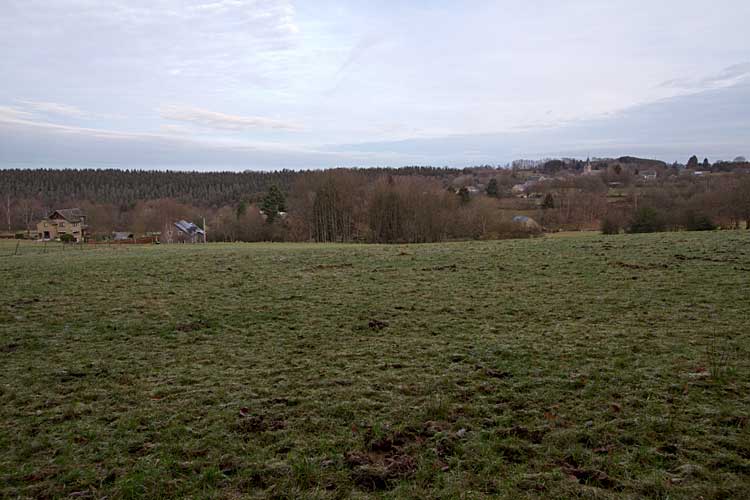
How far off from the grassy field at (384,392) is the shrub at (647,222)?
98.9ft

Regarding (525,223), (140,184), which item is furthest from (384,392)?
(140,184)

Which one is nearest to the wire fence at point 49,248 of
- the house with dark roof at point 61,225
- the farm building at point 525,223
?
the farm building at point 525,223

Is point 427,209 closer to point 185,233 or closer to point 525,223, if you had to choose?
point 525,223

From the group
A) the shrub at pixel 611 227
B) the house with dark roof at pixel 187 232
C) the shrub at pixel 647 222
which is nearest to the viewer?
the shrub at pixel 647 222

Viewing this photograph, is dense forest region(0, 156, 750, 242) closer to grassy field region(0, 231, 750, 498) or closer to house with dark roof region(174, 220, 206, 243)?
house with dark roof region(174, 220, 206, 243)

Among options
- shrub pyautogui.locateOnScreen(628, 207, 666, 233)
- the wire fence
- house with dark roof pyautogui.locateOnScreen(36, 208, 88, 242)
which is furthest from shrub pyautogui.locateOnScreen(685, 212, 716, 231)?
house with dark roof pyautogui.locateOnScreen(36, 208, 88, 242)

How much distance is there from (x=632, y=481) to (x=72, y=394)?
568 cm

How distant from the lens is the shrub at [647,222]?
37281 mm

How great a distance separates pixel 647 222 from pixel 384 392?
3952 centimetres

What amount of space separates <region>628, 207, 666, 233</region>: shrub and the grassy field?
3016 cm

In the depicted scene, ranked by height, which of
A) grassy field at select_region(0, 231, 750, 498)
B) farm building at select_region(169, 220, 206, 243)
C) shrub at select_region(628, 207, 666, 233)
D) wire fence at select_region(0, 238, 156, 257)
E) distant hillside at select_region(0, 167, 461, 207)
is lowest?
farm building at select_region(169, 220, 206, 243)

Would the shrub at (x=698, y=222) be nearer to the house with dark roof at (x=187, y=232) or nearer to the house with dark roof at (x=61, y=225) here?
the house with dark roof at (x=187, y=232)

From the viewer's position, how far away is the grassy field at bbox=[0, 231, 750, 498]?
11.4 feet

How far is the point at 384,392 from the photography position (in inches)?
199
